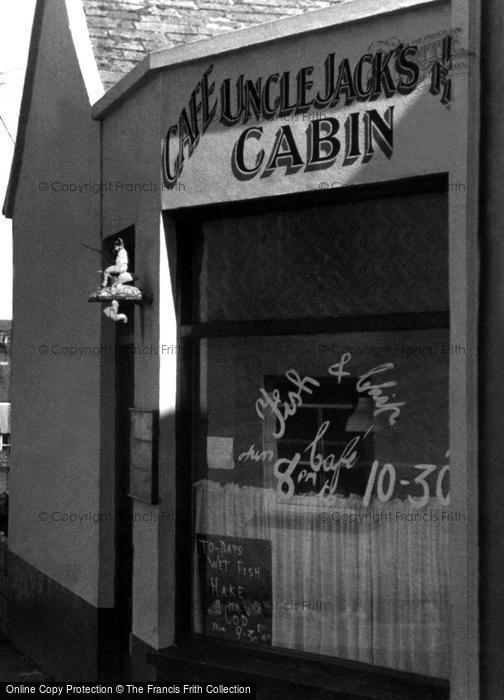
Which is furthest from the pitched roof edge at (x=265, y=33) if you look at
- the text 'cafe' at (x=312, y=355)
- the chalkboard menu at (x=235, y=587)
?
the chalkboard menu at (x=235, y=587)

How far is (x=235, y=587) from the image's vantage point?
6906 mm

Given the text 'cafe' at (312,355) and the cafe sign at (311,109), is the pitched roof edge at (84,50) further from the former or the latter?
the cafe sign at (311,109)

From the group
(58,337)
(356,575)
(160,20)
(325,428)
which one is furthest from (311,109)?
(58,337)

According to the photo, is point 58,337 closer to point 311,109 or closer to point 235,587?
point 235,587

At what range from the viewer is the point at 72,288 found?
30.2 feet

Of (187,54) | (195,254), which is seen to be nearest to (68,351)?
(195,254)

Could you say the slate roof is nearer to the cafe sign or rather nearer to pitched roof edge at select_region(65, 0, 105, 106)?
pitched roof edge at select_region(65, 0, 105, 106)

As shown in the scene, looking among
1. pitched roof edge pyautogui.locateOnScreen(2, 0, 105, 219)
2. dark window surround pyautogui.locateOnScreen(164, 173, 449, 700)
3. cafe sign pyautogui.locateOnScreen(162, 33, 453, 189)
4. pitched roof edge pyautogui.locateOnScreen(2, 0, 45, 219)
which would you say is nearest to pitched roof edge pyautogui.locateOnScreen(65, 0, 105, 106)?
pitched roof edge pyautogui.locateOnScreen(2, 0, 105, 219)

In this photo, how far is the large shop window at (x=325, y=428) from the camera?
6199 mm

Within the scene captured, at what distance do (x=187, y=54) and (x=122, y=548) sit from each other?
139 inches

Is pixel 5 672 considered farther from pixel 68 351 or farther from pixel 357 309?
pixel 357 309

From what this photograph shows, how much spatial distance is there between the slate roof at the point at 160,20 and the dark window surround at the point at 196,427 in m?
2.85

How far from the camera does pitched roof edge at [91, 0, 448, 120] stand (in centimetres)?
619

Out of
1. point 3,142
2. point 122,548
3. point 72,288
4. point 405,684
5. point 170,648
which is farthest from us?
point 3,142
